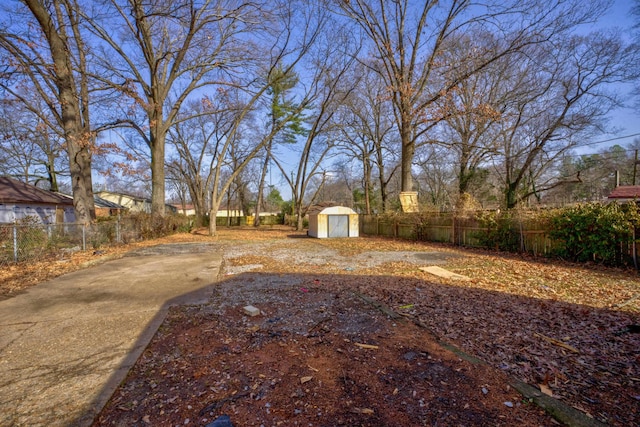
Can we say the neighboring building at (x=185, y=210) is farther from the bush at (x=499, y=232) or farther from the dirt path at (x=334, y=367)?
the dirt path at (x=334, y=367)

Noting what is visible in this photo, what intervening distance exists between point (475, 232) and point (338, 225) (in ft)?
24.9

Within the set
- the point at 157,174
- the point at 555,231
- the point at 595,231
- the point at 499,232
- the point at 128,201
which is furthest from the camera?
the point at 128,201

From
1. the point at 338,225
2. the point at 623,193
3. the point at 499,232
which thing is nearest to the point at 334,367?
the point at 499,232

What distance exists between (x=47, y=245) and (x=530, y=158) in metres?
22.6

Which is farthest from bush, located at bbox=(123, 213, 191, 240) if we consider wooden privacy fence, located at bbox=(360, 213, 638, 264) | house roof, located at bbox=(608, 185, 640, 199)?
house roof, located at bbox=(608, 185, 640, 199)

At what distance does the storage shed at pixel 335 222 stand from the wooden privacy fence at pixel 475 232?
1.64 meters

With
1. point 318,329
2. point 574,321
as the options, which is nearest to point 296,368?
point 318,329

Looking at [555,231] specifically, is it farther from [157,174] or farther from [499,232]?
[157,174]

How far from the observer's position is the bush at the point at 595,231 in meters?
6.78

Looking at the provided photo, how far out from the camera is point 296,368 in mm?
2514

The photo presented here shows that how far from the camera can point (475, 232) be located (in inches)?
435

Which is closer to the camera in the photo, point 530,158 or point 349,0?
point 349,0

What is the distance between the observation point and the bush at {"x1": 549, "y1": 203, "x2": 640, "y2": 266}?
22.2 ft

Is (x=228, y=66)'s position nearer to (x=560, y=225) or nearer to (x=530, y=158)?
(x=560, y=225)
